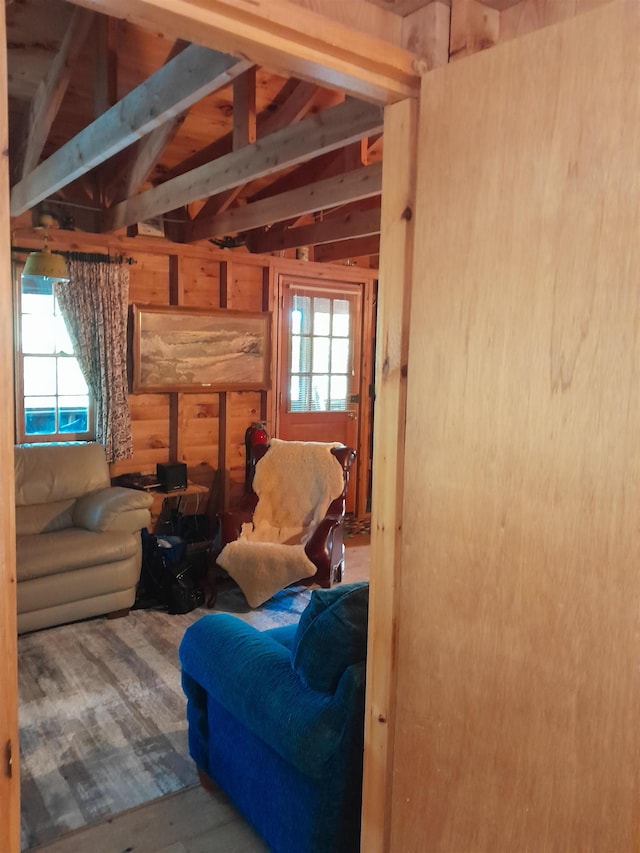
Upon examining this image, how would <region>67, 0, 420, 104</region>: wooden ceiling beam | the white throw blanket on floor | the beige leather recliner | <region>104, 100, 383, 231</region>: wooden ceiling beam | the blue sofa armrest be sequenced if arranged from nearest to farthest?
<region>67, 0, 420, 104</region>: wooden ceiling beam → the blue sofa armrest → <region>104, 100, 383, 231</region>: wooden ceiling beam → the beige leather recliner → the white throw blanket on floor

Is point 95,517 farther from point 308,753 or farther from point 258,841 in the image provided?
point 308,753

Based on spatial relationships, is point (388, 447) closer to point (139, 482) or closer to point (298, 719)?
point (298, 719)

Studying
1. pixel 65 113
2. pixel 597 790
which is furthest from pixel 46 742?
pixel 65 113

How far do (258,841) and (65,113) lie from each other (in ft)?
13.6

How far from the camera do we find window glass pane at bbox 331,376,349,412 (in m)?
6.09

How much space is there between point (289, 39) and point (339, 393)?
498 cm

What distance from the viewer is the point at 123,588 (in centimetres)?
401

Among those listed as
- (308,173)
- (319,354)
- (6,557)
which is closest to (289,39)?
(6,557)

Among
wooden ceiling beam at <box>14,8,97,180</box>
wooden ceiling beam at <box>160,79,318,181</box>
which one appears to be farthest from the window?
wooden ceiling beam at <box>160,79,318,181</box>

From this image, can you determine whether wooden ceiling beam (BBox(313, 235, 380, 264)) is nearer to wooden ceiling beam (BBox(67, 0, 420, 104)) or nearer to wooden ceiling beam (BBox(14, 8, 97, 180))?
wooden ceiling beam (BBox(14, 8, 97, 180))

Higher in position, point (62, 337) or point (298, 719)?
point (62, 337)

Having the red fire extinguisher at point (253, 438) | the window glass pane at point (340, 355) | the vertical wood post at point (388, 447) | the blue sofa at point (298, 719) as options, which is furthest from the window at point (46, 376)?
the vertical wood post at point (388, 447)

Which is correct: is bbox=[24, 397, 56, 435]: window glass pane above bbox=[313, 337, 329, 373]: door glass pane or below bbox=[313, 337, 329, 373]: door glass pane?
below

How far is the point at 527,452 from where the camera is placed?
114 centimetres
